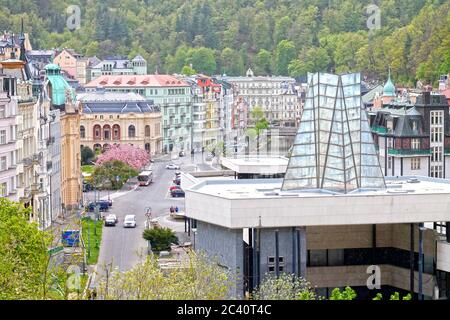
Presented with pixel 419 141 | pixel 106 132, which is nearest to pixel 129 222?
pixel 419 141

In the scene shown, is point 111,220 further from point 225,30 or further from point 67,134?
point 225,30

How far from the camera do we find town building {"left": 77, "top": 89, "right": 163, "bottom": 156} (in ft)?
355

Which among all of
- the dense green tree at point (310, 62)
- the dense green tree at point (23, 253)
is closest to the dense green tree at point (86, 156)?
the dense green tree at point (310, 62)

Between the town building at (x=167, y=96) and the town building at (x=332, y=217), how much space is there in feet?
270

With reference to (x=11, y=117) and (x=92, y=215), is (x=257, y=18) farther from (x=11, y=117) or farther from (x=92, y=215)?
(x=11, y=117)

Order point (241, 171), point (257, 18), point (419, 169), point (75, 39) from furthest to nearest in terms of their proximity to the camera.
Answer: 1. point (257, 18)
2. point (75, 39)
3. point (419, 169)
4. point (241, 171)

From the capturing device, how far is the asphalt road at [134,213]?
47.9m

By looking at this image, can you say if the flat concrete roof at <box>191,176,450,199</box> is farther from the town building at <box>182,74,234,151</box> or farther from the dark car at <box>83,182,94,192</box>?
the town building at <box>182,74,234,151</box>

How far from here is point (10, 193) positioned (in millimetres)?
44000

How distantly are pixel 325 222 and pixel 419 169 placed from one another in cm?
2974

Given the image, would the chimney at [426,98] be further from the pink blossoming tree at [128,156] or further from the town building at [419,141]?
the pink blossoming tree at [128,156]

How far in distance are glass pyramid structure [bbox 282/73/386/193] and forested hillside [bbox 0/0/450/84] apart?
9987 cm

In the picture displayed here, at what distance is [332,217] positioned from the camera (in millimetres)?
32969
